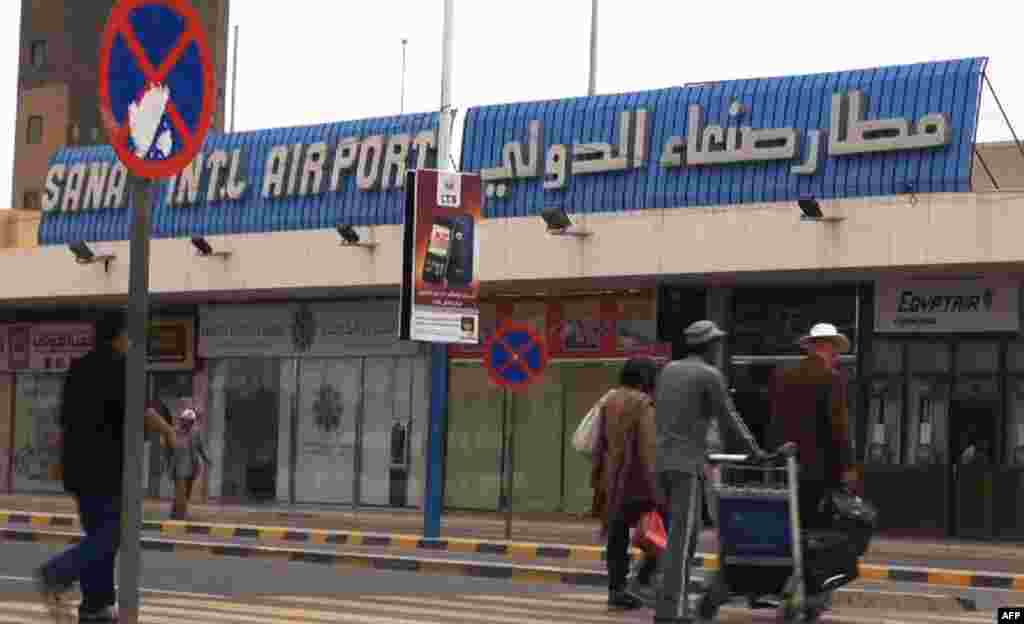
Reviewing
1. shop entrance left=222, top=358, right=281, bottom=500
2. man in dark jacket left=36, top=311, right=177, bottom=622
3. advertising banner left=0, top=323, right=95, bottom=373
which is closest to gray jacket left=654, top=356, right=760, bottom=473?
man in dark jacket left=36, top=311, right=177, bottom=622

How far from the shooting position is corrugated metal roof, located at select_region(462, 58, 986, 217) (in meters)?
31.0

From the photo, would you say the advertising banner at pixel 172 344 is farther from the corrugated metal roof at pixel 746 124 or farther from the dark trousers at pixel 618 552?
the dark trousers at pixel 618 552

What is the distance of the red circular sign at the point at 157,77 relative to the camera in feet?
27.5

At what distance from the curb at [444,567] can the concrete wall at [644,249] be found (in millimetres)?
7924

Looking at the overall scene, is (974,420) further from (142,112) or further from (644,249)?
(142,112)

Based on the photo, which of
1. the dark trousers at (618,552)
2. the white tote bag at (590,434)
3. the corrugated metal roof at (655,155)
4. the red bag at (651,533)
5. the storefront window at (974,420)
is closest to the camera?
the red bag at (651,533)

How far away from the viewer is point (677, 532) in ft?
42.0

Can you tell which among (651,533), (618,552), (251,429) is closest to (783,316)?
(251,429)

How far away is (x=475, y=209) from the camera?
27.1 m

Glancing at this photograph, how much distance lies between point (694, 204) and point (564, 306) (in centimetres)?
429

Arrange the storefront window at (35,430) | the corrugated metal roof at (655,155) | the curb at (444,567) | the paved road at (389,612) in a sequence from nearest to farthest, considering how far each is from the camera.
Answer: the paved road at (389,612), the curb at (444,567), the corrugated metal roof at (655,155), the storefront window at (35,430)

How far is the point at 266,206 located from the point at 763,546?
2746cm

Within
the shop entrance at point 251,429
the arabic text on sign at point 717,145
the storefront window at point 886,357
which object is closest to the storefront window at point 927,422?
the storefront window at point 886,357

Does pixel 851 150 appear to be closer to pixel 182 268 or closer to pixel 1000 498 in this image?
pixel 1000 498
